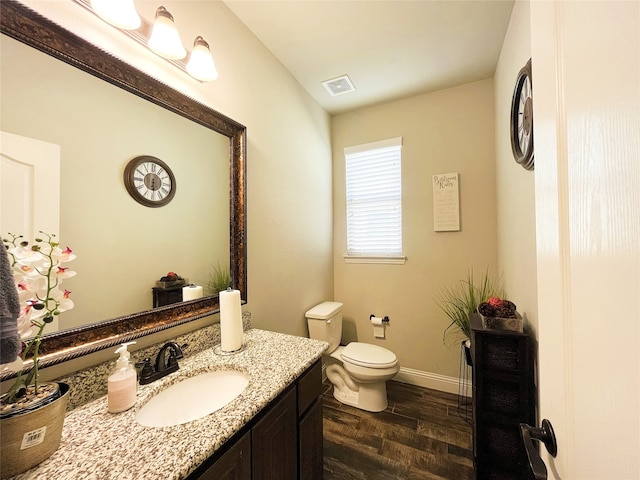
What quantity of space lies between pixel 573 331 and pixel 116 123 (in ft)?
4.87

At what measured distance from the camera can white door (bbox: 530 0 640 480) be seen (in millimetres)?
291

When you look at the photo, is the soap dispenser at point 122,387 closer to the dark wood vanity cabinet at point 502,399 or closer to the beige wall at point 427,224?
the dark wood vanity cabinet at point 502,399

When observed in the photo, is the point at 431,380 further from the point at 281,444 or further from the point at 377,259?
the point at 281,444

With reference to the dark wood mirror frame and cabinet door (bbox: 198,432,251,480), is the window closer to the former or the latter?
the dark wood mirror frame

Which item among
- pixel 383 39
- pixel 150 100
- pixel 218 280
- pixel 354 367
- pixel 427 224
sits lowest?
pixel 354 367

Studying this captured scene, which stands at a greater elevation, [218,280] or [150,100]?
[150,100]

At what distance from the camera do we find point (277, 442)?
97 centimetres

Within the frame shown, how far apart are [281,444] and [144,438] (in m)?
0.52

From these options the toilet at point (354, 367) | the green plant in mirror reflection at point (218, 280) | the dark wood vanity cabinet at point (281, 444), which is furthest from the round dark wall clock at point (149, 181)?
the toilet at point (354, 367)

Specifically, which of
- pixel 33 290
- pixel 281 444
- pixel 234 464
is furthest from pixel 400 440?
pixel 33 290

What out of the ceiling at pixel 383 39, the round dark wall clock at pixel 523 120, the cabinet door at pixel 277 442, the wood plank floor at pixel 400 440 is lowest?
the wood plank floor at pixel 400 440

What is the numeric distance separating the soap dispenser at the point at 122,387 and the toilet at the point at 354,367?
1.43 meters

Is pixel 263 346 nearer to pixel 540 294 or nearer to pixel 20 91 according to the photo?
pixel 540 294

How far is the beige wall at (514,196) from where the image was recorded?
4.19ft
